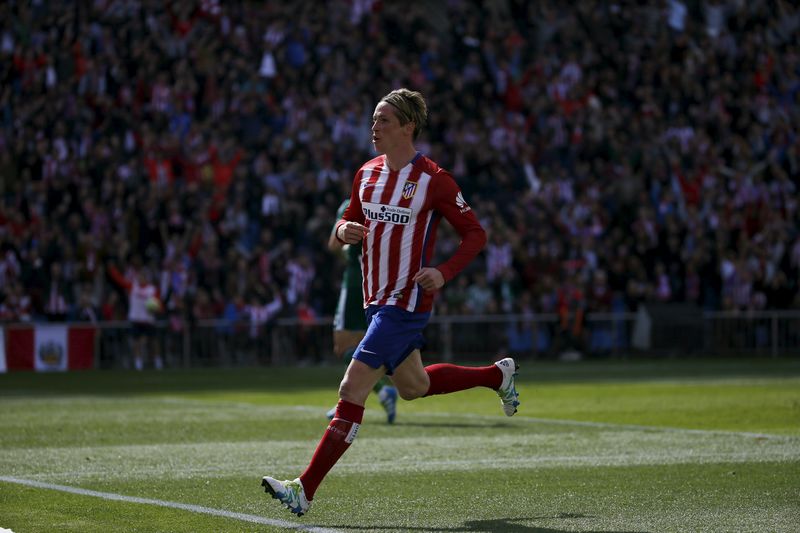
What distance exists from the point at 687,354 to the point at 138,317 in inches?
448

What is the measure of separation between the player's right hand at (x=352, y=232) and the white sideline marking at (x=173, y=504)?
5.53 ft

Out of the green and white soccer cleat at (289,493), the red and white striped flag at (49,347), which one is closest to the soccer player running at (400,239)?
the green and white soccer cleat at (289,493)

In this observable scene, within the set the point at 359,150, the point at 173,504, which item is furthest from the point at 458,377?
the point at 359,150

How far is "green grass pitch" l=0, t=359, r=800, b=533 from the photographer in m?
7.39

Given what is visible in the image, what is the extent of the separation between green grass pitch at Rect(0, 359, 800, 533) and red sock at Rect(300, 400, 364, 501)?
23cm

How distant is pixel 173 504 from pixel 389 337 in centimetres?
154

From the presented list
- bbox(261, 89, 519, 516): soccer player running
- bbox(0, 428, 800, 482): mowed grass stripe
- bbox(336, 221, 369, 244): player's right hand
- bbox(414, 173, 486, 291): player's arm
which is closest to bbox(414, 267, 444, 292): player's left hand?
bbox(261, 89, 519, 516): soccer player running

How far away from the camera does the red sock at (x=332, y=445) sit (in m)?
7.43

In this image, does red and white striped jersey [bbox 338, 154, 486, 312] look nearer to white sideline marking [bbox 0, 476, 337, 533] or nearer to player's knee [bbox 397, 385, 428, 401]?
player's knee [bbox 397, 385, 428, 401]

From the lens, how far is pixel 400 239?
8.12 m

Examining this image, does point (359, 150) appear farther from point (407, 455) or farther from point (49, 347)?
point (407, 455)

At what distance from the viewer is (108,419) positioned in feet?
46.4

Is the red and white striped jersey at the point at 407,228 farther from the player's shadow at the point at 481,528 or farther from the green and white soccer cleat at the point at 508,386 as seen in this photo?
the player's shadow at the point at 481,528

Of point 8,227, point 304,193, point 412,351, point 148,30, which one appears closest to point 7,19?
point 148,30
